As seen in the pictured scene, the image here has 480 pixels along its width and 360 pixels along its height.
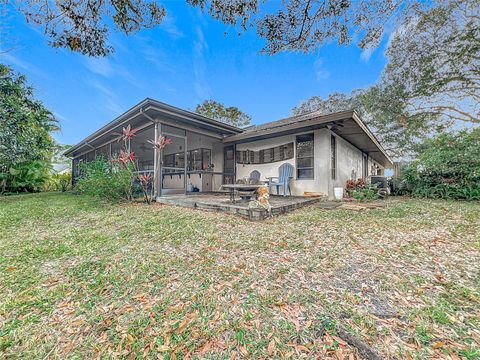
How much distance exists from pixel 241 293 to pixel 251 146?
7548 mm

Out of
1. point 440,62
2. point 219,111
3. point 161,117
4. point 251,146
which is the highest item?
point 219,111

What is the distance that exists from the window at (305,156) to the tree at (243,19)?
3.00 m

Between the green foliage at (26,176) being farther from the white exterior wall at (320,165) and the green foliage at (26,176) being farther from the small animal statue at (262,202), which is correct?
the small animal statue at (262,202)

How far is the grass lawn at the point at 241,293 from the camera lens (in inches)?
52.8

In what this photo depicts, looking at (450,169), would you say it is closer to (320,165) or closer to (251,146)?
(320,165)

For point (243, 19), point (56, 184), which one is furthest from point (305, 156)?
point (56, 184)

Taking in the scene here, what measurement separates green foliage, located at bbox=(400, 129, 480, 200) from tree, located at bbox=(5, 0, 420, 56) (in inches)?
218

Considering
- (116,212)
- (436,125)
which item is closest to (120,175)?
(116,212)

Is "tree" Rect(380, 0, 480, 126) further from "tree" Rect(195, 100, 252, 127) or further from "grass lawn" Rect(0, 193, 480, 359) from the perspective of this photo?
"tree" Rect(195, 100, 252, 127)

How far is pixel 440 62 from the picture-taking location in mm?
10219

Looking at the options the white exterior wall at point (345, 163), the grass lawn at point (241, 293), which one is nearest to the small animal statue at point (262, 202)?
the grass lawn at point (241, 293)

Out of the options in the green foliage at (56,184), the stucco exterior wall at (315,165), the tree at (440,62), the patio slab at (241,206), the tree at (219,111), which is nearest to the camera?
the patio slab at (241,206)

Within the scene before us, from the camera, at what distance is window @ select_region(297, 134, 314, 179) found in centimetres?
736

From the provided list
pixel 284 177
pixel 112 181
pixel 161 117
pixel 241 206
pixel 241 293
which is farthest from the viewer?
pixel 284 177
